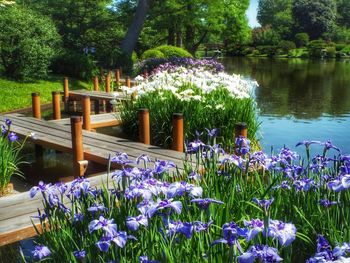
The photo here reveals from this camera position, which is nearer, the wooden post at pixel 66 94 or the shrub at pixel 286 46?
the wooden post at pixel 66 94

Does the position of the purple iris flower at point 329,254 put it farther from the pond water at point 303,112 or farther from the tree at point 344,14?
the tree at point 344,14

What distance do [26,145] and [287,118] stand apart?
8.11 m

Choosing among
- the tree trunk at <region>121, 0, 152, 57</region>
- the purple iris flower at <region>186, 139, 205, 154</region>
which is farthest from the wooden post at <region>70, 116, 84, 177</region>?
the tree trunk at <region>121, 0, 152, 57</region>

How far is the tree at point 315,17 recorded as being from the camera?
68938 millimetres

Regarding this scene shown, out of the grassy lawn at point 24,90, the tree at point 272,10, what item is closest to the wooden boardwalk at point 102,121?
the grassy lawn at point 24,90

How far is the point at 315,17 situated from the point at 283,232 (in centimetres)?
7194

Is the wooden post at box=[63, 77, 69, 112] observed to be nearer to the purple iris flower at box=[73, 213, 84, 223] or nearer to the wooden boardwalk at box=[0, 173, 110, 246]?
the wooden boardwalk at box=[0, 173, 110, 246]

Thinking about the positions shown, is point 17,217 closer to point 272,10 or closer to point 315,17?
point 315,17

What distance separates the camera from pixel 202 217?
2586mm

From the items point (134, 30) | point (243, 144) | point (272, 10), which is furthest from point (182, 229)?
point (272, 10)

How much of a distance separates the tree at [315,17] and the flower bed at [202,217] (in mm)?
70046

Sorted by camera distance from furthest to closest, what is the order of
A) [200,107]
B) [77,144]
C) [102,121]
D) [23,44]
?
[23,44]
[102,121]
[200,107]
[77,144]

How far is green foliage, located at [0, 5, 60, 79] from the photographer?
1709 centimetres

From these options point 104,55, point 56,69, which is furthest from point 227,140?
point 104,55
